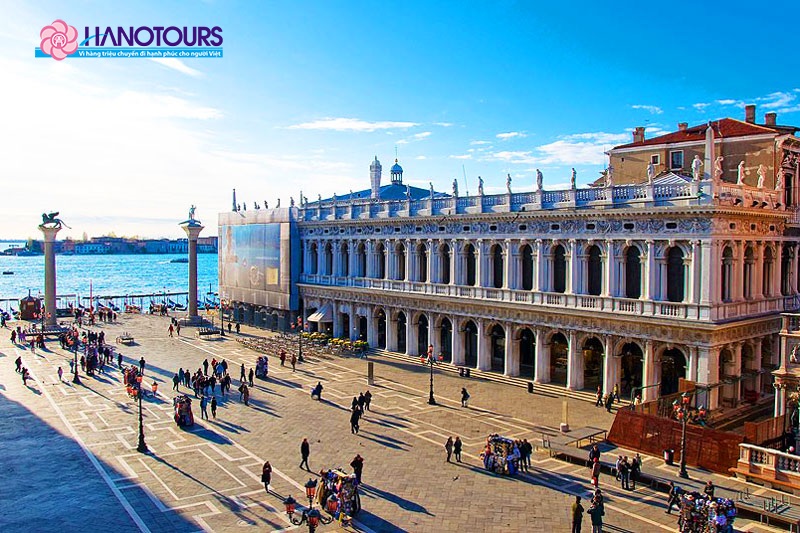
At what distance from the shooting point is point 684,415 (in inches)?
936

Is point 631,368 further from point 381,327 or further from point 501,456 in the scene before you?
point 381,327

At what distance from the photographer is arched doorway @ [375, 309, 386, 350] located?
2010 inches

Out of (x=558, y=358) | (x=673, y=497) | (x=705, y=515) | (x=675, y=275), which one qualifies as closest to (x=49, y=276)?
(x=558, y=358)

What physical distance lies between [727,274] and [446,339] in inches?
772

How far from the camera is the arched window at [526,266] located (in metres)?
39.9

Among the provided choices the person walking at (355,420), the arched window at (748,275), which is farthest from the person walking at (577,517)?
the arched window at (748,275)

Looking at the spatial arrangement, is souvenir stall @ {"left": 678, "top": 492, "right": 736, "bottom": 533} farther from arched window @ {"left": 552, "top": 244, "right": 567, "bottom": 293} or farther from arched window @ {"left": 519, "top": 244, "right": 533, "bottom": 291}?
arched window @ {"left": 519, "top": 244, "right": 533, "bottom": 291}

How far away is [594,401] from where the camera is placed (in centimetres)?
3500

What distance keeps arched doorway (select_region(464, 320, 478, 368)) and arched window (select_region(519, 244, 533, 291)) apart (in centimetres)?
531

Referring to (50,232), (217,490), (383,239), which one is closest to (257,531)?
(217,490)

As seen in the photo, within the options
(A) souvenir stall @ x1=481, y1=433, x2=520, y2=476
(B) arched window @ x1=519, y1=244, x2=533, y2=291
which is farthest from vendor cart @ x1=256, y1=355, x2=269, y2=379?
(A) souvenir stall @ x1=481, y1=433, x2=520, y2=476

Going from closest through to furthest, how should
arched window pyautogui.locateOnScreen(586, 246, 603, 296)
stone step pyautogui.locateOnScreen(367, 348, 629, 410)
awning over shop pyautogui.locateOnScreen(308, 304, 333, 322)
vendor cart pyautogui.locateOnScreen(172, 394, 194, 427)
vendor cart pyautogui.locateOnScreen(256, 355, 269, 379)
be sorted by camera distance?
vendor cart pyautogui.locateOnScreen(172, 394, 194, 427) → stone step pyautogui.locateOnScreen(367, 348, 629, 410) → arched window pyautogui.locateOnScreen(586, 246, 603, 296) → vendor cart pyautogui.locateOnScreen(256, 355, 269, 379) → awning over shop pyautogui.locateOnScreen(308, 304, 333, 322)

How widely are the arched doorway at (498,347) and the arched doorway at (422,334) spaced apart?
4.96 meters

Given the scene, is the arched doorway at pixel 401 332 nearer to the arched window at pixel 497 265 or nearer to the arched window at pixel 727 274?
the arched window at pixel 497 265
